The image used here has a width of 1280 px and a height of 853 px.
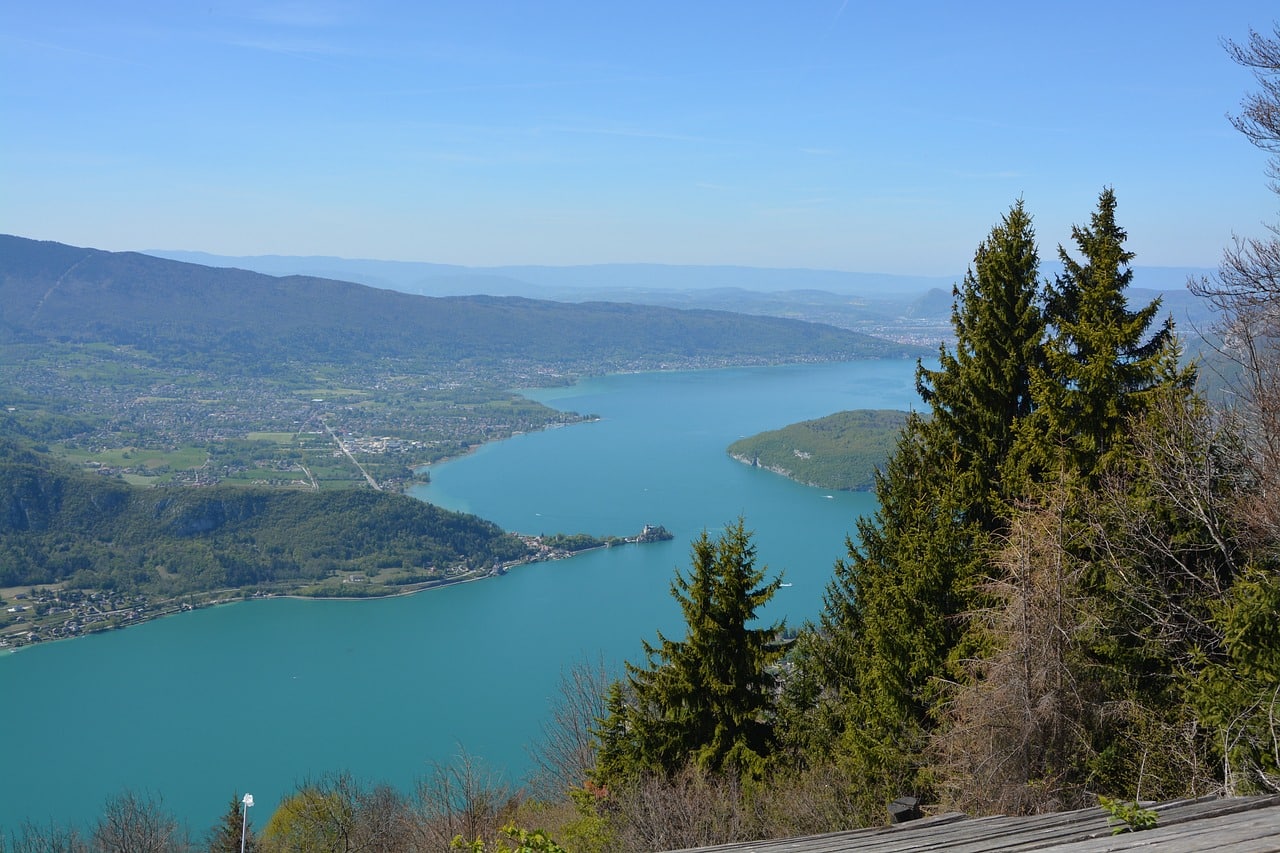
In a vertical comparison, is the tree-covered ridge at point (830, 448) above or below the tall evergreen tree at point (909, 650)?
below

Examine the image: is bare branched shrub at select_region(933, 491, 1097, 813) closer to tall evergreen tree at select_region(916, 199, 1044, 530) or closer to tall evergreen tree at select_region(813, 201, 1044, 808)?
tall evergreen tree at select_region(813, 201, 1044, 808)

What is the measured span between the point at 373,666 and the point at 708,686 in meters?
24.5

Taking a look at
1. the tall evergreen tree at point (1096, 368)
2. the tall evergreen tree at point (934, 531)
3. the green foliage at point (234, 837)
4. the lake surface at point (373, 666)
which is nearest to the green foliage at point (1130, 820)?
the tall evergreen tree at point (934, 531)

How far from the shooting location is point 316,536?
42312 mm

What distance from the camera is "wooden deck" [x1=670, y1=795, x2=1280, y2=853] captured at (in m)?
2.10

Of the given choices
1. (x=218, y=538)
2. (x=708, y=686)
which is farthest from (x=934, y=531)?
(x=218, y=538)

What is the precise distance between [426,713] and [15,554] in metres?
24.7

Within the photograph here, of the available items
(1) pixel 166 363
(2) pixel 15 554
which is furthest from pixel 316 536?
(1) pixel 166 363

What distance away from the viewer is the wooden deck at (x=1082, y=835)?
6.89ft

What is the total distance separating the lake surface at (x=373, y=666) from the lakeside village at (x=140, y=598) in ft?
2.44

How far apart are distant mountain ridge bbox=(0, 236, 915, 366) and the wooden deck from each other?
110 m

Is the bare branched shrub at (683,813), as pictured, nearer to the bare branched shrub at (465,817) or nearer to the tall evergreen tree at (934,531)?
the tall evergreen tree at (934,531)

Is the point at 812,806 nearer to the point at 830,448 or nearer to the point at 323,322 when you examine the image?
the point at 830,448

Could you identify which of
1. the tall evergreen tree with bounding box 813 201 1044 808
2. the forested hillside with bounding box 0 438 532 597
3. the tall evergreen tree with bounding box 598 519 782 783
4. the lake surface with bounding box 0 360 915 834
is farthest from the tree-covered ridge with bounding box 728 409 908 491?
the tall evergreen tree with bounding box 598 519 782 783
